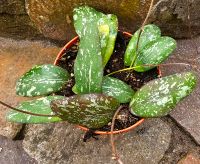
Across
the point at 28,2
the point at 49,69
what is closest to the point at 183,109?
the point at 49,69

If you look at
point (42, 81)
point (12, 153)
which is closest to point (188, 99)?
point (42, 81)

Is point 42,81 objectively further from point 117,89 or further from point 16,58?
point 16,58

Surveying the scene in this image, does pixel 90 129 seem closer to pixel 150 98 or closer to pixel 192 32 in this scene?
pixel 150 98

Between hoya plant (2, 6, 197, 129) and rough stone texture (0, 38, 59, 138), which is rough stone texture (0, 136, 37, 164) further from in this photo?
hoya plant (2, 6, 197, 129)

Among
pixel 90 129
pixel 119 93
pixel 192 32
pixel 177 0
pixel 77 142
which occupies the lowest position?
pixel 77 142

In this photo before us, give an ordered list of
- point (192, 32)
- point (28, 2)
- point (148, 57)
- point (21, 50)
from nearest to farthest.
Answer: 1. point (148, 57)
2. point (28, 2)
3. point (192, 32)
4. point (21, 50)

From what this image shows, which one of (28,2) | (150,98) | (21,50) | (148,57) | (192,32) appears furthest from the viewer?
(21,50)
